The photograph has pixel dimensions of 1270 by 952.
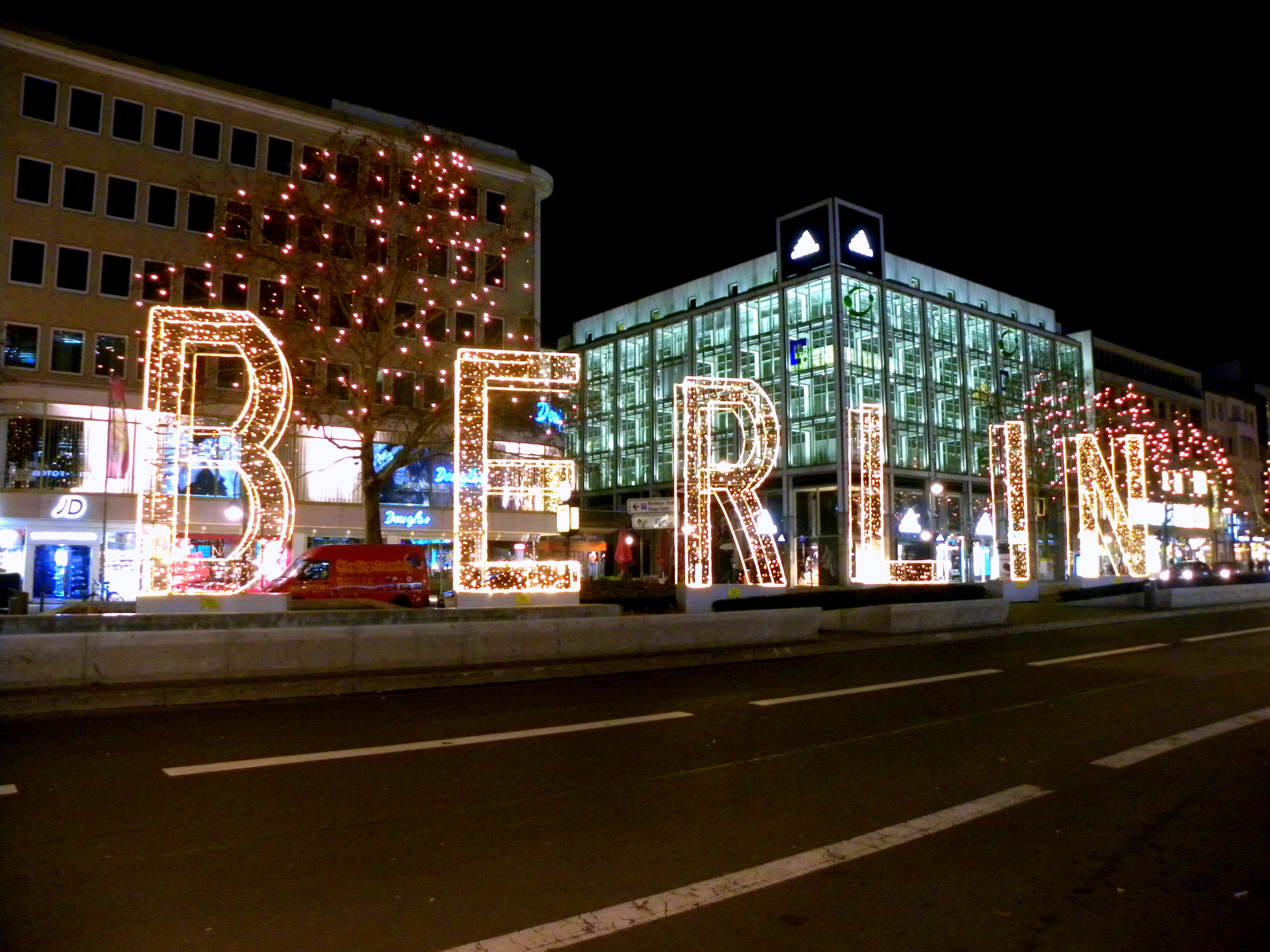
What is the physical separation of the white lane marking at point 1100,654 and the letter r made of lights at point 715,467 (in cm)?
762

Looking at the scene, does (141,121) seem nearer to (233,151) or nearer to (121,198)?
(121,198)

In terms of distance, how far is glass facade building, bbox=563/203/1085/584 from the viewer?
172 ft

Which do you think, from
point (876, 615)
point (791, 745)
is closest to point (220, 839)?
point (791, 745)

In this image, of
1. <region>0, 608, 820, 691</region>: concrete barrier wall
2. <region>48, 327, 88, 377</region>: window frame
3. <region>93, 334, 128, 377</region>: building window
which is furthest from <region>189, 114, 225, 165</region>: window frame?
<region>0, 608, 820, 691</region>: concrete barrier wall

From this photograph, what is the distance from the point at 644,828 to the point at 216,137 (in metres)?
38.4

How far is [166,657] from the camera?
12047mm

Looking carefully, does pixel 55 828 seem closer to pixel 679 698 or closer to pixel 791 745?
pixel 791 745

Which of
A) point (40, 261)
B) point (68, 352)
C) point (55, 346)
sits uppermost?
point (40, 261)

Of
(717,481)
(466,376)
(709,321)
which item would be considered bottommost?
(717,481)

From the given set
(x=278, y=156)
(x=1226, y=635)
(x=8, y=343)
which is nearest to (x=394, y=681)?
(x=1226, y=635)

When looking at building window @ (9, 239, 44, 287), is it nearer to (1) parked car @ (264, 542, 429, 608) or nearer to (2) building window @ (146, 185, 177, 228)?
(2) building window @ (146, 185, 177, 228)

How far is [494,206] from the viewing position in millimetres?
44062

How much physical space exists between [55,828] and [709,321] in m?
57.0

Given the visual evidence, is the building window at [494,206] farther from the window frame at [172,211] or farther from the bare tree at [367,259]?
the bare tree at [367,259]
